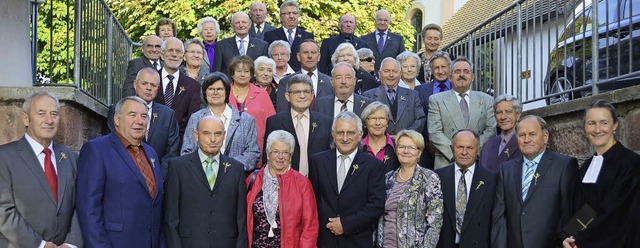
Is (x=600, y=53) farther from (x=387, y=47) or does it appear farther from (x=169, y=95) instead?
(x=387, y=47)

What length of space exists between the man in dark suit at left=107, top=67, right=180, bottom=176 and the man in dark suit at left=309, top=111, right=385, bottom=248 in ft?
4.10

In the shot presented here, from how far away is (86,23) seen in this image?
941 centimetres

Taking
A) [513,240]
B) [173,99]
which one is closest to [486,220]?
[513,240]

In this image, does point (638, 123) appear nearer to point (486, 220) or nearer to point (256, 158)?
point (486, 220)

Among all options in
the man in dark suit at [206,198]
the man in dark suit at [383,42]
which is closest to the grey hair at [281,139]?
the man in dark suit at [206,198]

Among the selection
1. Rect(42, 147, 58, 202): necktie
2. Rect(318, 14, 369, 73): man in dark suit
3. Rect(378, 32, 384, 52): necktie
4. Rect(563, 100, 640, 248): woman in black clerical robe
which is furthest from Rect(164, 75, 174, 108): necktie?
Rect(563, 100, 640, 248): woman in black clerical robe

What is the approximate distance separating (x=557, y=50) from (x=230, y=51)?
404 cm

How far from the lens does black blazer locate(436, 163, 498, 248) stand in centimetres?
771

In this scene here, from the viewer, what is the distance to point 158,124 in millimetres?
8469

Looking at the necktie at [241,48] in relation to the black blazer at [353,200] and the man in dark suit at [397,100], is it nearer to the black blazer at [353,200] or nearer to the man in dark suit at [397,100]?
the man in dark suit at [397,100]

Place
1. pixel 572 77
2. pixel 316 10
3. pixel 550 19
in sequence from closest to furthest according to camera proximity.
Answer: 1. pixel 572 77
2. pixel 550 19
3. pixel 316 10

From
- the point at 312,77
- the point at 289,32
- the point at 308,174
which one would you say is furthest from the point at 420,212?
the point at 289,32

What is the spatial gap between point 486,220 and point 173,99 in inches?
136

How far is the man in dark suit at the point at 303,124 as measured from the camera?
28.8 ft
